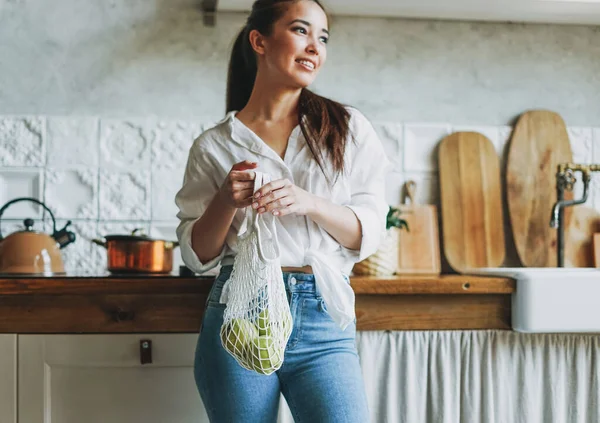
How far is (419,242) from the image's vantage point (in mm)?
2145

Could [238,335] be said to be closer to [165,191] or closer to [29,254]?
[29,254]

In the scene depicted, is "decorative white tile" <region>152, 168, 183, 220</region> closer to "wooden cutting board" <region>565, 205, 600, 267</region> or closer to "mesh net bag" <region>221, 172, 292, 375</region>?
"mesh net bag" <region>221, 172, 292, 375</region>

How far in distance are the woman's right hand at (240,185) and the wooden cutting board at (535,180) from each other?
1.20 meters

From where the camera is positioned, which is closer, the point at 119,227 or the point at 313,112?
the point at 313,112

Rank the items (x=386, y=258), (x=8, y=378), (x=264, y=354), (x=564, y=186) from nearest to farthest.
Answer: (x=264, y=354)
(x=8, y=378)
(x=386, y=258)
(x=564, y=186)

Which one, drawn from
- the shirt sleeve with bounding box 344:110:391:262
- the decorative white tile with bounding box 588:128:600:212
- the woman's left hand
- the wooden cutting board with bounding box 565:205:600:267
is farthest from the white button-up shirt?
the decorative white tile with bounding box 588:128:600:212

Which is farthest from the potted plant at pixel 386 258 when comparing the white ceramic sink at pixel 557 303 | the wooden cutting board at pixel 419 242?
the white ceramic sink at pixel 557 303

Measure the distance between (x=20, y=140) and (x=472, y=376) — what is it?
1459mm

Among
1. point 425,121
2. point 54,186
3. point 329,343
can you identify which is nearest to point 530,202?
point 425,121

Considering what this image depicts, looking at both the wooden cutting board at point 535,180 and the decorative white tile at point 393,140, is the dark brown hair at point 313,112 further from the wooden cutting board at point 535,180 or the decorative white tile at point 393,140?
the wooden cutting board at point 535,180

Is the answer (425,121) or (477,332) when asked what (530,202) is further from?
(477,332)

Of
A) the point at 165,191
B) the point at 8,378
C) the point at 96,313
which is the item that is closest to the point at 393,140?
the point at 165,191

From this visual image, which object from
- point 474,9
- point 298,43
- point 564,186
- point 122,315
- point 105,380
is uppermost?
point 474,9

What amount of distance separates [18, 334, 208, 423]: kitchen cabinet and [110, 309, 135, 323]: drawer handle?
0.13 feet
